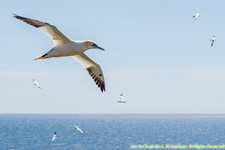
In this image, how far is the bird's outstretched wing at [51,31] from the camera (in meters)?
15.0

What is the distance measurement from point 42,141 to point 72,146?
23.6 meters

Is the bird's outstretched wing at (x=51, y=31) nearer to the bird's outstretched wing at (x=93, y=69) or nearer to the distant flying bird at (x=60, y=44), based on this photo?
the distant flying bird at (x=60, y=44)

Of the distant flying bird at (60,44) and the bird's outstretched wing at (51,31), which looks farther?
the distant flying bird at (60,44)

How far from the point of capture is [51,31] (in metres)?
15.9

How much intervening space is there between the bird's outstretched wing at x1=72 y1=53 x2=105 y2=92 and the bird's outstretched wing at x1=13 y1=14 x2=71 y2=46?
3.26m

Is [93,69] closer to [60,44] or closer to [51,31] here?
[60,44]

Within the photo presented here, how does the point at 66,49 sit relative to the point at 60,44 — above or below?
below

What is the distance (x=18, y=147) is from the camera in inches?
5586

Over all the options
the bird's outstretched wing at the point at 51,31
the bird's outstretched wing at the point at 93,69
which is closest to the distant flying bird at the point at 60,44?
the bird's outstretched wing at the point at 51,31

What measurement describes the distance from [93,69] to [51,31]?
4539 mm

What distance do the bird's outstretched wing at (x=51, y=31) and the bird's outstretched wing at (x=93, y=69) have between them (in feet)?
10.7

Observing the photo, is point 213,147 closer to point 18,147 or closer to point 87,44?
point 18,147

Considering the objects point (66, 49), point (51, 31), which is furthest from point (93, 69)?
point (51, 31)

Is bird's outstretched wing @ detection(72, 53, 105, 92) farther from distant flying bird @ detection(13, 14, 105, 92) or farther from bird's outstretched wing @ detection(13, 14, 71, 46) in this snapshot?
bird's outstretched wing @ detection(13, 14, 71, 46)
